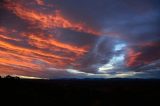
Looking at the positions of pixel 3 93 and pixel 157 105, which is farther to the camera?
pixel 157 105

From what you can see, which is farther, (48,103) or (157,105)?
(157,105)

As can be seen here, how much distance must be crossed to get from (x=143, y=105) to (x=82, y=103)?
10.6 metres

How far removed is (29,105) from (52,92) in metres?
9.40

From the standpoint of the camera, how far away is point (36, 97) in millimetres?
32375

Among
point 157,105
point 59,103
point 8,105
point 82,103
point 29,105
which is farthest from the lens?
point 157,105

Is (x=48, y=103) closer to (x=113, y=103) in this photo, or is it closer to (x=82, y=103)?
(x=82, y=103)

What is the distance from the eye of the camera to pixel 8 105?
27.0 metres

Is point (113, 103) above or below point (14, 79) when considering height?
below

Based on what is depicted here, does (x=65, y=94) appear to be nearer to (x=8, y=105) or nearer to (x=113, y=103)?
(x=113, y=103)

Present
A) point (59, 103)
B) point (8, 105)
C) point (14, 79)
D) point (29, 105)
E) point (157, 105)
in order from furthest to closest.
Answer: point (14, 79) → point (157, 105) → point (59, 103) → point (29, 105) → point (8, 105)

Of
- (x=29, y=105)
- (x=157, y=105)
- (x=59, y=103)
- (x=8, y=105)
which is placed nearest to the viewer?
(x=8, y=105)

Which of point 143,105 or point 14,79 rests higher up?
point 14,79

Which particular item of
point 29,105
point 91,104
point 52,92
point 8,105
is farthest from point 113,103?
point 8,105

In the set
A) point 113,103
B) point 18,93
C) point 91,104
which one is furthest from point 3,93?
point 113,103
